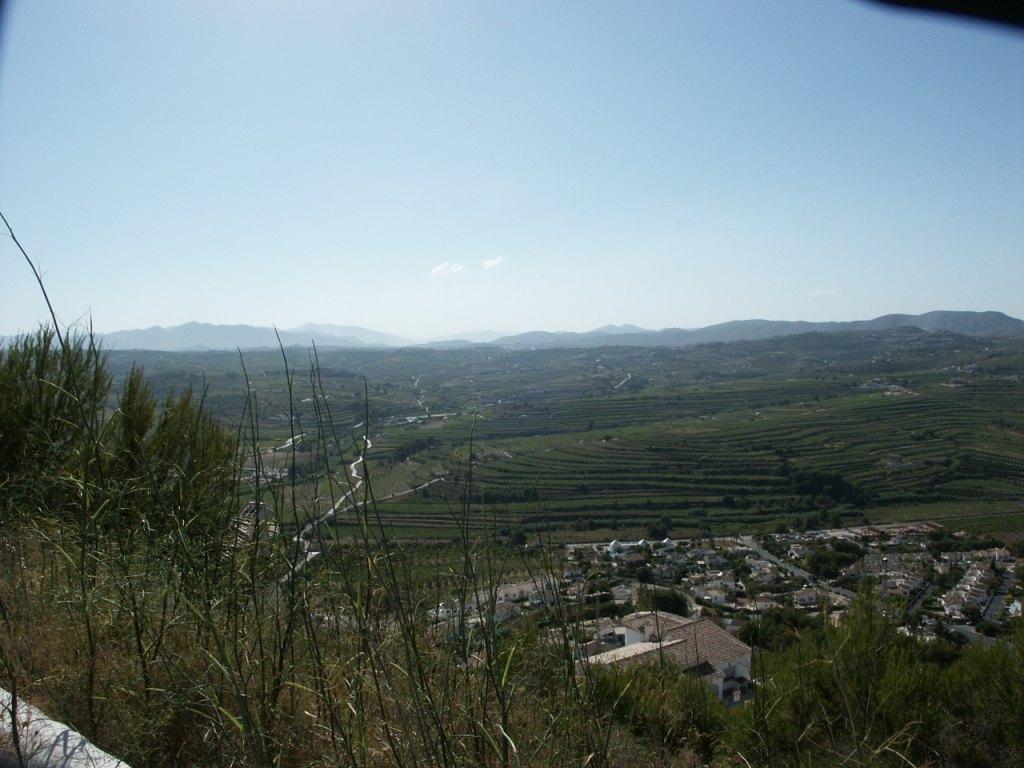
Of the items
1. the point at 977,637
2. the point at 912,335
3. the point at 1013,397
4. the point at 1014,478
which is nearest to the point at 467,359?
the point at 1013,397

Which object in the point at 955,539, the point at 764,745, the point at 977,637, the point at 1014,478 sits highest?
the point at 764,745

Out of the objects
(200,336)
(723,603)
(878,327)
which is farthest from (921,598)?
(200,336)

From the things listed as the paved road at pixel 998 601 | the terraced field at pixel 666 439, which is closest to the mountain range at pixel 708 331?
the terraced field at pixel 666 439

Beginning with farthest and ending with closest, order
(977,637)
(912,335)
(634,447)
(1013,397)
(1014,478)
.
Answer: (912,335) → (1013,397) → (634,447) → (1014,478) → (977,637)

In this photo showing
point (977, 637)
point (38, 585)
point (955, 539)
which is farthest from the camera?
point (955, 539)

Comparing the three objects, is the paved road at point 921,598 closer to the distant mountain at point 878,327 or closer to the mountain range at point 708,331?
the distant mountain at point 878,327

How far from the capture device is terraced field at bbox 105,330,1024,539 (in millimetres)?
3514

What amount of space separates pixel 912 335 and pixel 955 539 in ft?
280

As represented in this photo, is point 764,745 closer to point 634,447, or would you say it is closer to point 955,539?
point 955,539

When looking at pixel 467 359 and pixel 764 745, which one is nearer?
pixel 764 745

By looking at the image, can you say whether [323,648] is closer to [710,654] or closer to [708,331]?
[710,654]

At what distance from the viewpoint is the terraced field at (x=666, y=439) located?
351cm

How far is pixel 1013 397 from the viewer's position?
34781 mm

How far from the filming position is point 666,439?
105 ft
